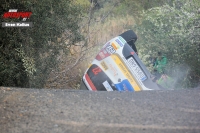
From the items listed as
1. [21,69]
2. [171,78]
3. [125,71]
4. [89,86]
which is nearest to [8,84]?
[21,69]

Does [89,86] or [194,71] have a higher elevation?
[89,86]

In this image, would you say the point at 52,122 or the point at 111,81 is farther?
the point at 111,81

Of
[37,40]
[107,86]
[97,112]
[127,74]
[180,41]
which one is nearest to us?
[97,112]

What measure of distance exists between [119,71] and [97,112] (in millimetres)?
1798

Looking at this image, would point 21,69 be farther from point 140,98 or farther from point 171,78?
point 171,78

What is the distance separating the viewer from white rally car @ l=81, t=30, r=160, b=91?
6.35 meters

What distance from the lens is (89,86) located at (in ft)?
22.1

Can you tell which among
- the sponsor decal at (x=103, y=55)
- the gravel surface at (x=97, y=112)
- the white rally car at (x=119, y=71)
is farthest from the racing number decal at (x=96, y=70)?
the gravel surface at (x=97, y=112)

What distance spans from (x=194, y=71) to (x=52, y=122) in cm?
622

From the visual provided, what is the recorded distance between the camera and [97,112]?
4.68 metres

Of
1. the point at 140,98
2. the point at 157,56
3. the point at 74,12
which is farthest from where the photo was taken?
the point at 157,56

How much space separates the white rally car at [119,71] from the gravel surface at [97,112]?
0.50m

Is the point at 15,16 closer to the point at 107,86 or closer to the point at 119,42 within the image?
the point at 119,42

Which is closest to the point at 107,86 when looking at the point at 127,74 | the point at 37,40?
the point at 127,74
